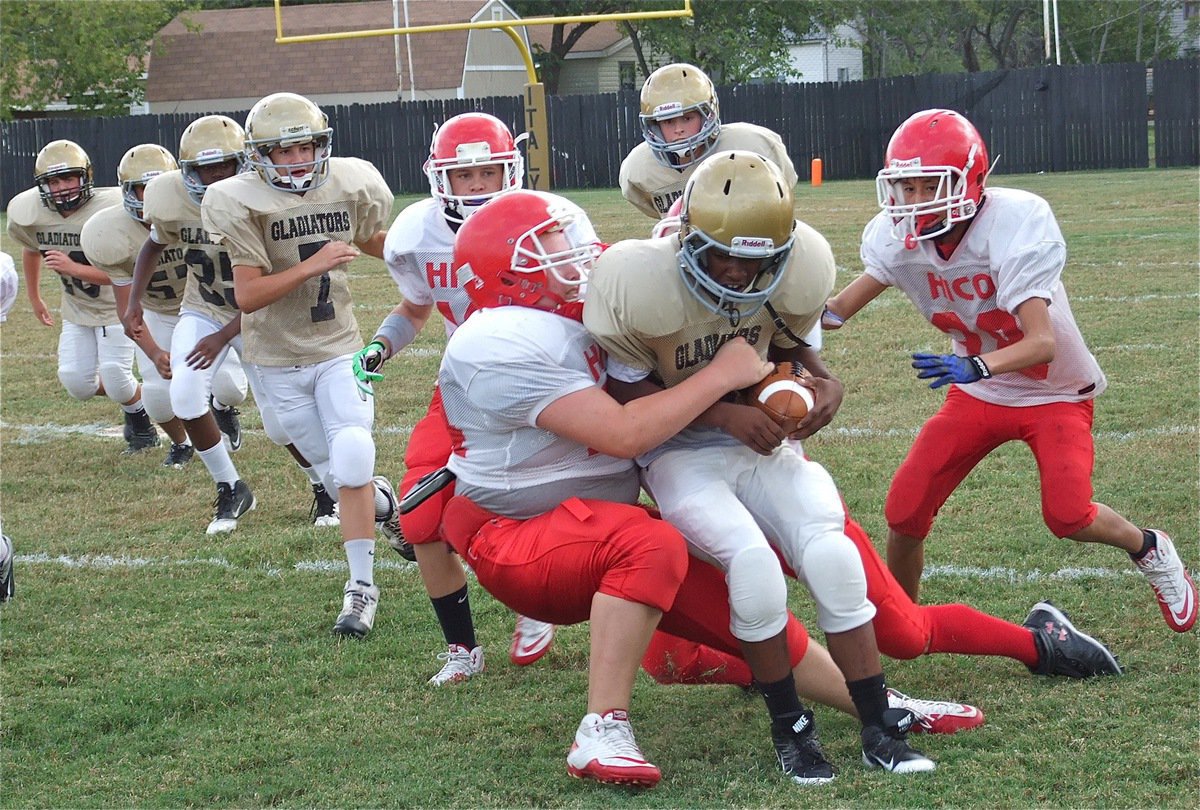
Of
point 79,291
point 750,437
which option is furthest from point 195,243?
point 750,437

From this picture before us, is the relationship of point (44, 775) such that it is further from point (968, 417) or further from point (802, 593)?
point (968, 417)

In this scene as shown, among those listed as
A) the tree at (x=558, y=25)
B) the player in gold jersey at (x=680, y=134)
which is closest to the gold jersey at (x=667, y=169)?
the player in gold jersey at (x=680, y=134)

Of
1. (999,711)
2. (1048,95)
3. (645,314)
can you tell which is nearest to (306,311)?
(645,314)

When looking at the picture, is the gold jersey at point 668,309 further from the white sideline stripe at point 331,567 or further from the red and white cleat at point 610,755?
the white sideline stripe at point 331,567

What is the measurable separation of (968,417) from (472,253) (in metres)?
1.57

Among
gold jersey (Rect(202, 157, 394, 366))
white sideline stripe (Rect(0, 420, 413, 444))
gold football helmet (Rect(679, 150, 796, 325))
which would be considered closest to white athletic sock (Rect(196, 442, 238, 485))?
gold jersey (Rect(202, 157, 394, 366))

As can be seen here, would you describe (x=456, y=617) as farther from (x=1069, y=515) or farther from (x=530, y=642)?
(x=1069, y=515)

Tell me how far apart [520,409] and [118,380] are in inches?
182

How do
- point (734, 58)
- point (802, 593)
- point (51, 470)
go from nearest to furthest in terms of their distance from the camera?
point (802, 593)
point (51, 470)
point (734, 58)

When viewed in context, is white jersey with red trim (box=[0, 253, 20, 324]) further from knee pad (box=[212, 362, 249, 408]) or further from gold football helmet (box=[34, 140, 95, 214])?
gold football helmet (box=[34, 140, 95, 214])

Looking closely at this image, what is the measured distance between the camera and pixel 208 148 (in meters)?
5.48

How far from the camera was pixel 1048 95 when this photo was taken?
20344 millimetres

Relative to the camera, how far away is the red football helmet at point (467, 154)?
4.09 meters

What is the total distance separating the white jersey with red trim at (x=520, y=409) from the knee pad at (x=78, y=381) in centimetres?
460
